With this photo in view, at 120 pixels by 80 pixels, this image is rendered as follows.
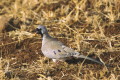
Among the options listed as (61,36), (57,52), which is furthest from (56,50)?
(61,36)

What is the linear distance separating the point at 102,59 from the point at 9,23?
2629 mm

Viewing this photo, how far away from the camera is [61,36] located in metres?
8.17

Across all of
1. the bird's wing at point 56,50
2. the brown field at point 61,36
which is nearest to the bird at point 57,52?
the bird's wing at point 56,50

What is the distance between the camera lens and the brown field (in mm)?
6570

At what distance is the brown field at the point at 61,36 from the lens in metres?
6.57

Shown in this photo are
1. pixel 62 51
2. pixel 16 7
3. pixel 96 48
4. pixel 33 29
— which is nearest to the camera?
pixel 62 51

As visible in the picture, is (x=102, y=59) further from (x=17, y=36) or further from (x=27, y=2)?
(x=27, y=2)

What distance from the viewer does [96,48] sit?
7418 mm

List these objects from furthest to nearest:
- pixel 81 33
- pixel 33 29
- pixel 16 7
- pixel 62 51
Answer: pixel 16 7
pixel 33 29
pixel 81 33
pixel 62 51

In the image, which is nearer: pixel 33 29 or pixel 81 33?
pixel 81 33

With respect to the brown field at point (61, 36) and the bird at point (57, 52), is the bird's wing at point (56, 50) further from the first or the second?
the brown field at point (61, 36)

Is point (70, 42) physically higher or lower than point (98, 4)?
lower

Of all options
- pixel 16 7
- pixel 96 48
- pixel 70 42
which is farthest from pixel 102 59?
pixel 16 7

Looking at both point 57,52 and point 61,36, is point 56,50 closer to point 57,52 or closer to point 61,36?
point 57,52
